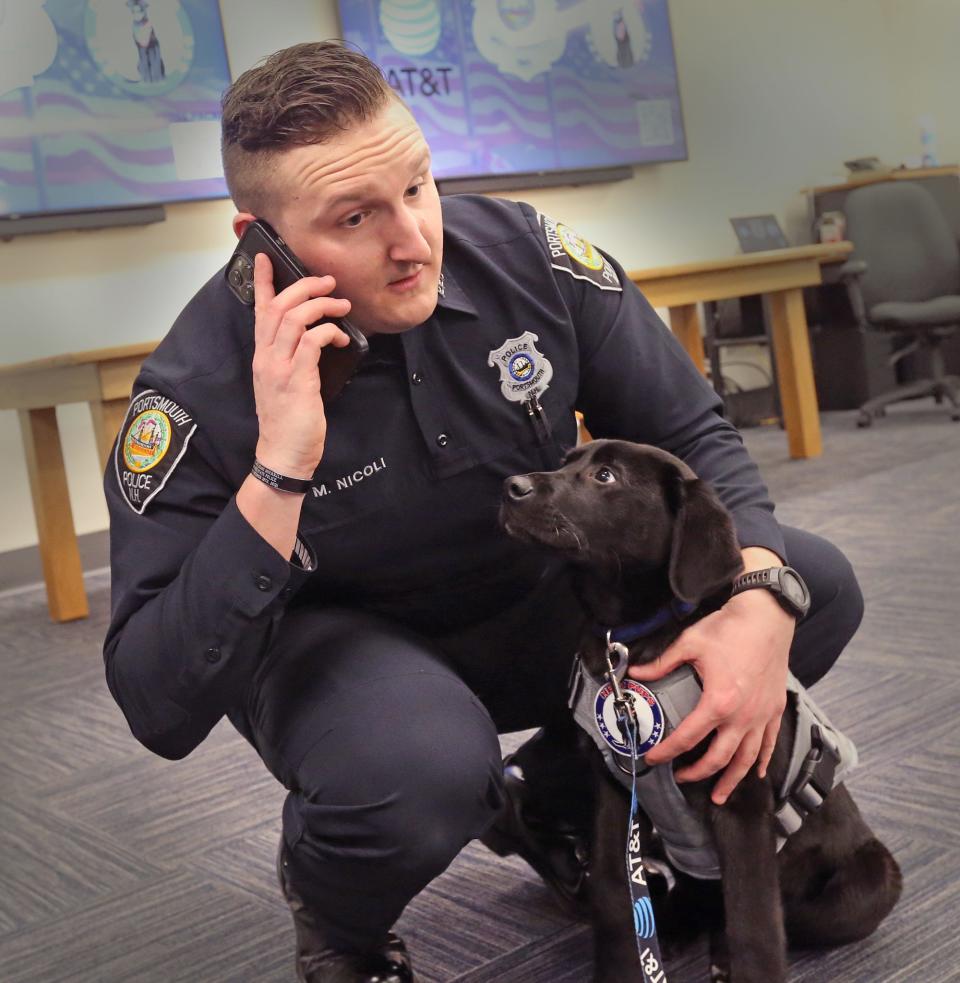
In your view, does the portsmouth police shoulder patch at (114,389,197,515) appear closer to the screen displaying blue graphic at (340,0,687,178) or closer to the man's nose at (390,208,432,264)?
the man's nose at (390,208,432,264)

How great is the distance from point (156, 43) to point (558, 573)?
3.67 metres

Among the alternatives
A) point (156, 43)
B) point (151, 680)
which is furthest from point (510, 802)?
point (156, 43)

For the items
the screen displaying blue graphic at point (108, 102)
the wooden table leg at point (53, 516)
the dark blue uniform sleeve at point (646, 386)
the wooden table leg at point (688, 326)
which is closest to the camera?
the dark blue uniform sleeve at point (646, 386)

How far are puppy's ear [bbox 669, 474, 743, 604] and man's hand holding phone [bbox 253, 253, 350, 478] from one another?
36 centimetres

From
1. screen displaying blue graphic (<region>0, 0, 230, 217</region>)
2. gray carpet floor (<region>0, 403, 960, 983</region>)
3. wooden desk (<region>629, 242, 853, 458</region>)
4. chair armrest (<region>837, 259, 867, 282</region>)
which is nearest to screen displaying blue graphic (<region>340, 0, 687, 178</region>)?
screen displaying blue graphic (<region>0, 0, 230, 217</region>)

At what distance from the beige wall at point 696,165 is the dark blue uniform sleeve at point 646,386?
3233 mm

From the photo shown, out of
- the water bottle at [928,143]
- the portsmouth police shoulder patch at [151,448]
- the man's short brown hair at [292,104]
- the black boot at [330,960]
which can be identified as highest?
the water bottle at [928,143]

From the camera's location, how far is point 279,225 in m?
1.29

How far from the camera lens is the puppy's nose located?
1.25 m

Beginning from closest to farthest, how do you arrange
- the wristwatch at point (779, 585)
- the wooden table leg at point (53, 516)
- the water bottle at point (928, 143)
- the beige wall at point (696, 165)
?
the wristwatch at point (779, 585)
the wooden table leg at point (53, 516)
the beige wall at point (696, 165)
the water bottle at point (928, 143)

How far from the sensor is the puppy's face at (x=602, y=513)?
1247 millimetres

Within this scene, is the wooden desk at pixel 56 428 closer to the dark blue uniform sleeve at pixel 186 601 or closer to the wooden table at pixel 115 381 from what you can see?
the wooden table at pixel 115 381

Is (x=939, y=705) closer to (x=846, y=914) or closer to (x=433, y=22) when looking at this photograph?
(x=846, y=914)

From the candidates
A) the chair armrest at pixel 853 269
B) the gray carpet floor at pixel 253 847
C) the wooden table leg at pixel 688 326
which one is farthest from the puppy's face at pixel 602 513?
the chair armrest at pixel 853 269
